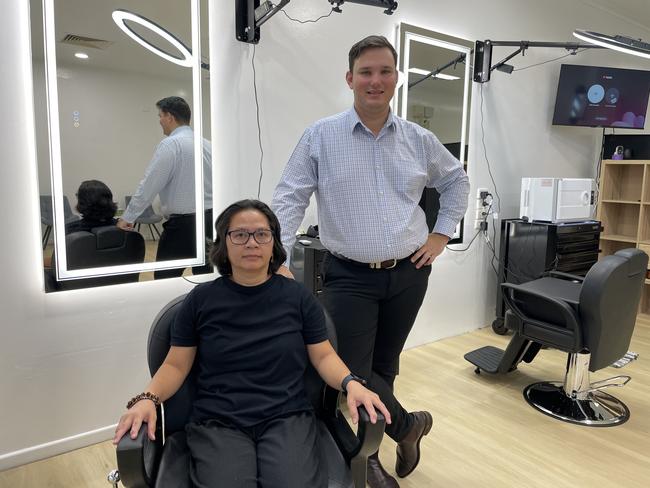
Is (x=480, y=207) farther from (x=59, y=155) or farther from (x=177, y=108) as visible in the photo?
(x=59, y=155)

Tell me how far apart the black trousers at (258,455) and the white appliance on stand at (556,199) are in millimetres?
2893

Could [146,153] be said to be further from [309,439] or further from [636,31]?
[636,31]

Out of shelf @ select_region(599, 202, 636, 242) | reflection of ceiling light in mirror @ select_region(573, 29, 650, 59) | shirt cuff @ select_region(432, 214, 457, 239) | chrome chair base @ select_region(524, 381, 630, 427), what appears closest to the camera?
shirt cuff @ select_region(432, 214, 457, 239)

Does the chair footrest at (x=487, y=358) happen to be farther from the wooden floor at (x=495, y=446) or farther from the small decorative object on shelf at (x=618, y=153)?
the small decorative object on shelf at (x=618, y=153)

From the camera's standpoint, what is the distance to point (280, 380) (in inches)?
51.7

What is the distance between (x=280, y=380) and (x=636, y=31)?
5.30 m

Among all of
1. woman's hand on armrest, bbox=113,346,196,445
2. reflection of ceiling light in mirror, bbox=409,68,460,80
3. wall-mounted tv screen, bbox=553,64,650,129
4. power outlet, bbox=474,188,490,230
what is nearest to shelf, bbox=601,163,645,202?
wall-mounted tv screen, bbox=553,64,650,129

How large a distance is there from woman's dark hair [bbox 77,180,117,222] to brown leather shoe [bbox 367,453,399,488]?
155cm

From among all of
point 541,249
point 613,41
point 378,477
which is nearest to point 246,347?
point 378,477

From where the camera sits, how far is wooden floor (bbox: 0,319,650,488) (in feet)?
6.32

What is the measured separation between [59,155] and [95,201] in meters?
0.24

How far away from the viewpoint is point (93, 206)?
209 centimetres

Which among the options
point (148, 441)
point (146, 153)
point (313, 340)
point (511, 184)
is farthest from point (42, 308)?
point (511, 184)

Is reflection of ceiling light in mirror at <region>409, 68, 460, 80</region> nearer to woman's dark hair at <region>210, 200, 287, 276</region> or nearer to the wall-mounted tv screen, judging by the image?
the wall-mounted tv screen
